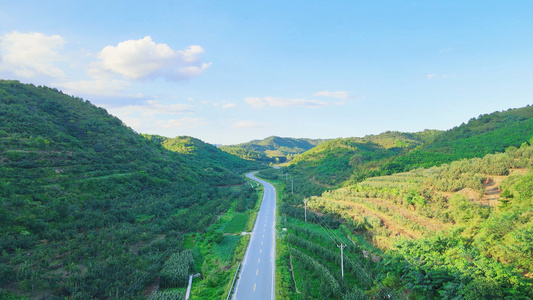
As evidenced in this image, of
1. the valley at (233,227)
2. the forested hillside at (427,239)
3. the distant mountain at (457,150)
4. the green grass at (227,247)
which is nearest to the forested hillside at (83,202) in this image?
the valley at (233,227)

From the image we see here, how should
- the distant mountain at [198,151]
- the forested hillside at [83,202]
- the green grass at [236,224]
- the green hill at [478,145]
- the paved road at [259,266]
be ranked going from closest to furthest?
the forested hillside at [83,202], the paved road at [259,266], the green grass at [236,224], the green hill at [478,145], the distant mountain at [198,151]

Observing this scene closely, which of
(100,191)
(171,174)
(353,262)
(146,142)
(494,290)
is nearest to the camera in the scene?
(494,290)

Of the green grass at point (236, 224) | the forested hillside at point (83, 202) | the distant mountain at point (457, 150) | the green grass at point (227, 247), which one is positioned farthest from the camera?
the distant mountain at point (457, 150)

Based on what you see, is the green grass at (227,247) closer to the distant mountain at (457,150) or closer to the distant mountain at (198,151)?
the distant mountain at (457,150)

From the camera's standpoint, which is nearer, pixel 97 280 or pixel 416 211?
pixel 97 280

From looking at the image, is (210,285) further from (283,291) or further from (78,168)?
(78,168)

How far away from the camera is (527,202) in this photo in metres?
20.6

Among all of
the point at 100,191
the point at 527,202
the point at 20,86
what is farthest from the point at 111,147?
the point at 527,202

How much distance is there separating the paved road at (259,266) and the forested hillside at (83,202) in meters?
6.38

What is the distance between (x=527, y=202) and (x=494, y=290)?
1237 cm

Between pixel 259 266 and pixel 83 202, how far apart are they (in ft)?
86.1

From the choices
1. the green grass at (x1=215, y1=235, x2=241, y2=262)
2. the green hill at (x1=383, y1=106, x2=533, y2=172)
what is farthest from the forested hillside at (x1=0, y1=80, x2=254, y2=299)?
the green hill at (x1=383, y1=106, x2=533, y2=172)

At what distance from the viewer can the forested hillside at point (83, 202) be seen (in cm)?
1995

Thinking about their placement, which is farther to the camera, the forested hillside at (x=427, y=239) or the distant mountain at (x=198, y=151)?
the distant mountain at (x=198, y=151)
